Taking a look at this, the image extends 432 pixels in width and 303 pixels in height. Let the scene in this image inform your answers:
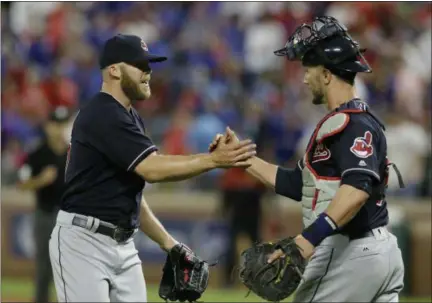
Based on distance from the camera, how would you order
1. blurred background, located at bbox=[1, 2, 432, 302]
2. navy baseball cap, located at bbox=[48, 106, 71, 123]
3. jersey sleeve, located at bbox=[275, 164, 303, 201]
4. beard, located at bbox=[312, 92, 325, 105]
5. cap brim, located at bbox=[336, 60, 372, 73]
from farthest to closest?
blurred background, located at bbox=[1, 2, 432, 302], navy baseball cap, located at bbox=[48, 106, 71, 123], jersey sleeve, located at bbox=[275, 164, 303, 201], beard, located at bbox=[312, 92, 325, 105], cap brim, located at bbox=[336, 60, 372, 73]

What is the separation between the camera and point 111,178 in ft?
17.4

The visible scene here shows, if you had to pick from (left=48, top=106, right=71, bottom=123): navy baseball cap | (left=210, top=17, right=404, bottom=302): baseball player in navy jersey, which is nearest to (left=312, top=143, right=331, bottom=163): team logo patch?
(left=210, top=17, right=404, bottom=302): baseball player in navy jersey

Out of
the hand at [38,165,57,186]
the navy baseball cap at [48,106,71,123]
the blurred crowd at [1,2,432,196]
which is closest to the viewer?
the hand at [38,165,57,186]

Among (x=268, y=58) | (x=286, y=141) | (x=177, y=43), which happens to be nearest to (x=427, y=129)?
(x=286, y=141)

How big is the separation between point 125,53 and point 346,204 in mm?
1611

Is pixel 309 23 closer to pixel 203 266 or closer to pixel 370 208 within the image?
pixel 370 208

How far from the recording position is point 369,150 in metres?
4.90

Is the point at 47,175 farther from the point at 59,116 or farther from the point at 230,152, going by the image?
the point at 230,152

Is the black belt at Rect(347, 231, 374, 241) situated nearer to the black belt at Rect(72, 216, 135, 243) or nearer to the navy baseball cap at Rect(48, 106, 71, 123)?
the black belt at Rect(72, 216, 135, 243)

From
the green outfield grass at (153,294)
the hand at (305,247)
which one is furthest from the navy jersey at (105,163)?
the green outfield grass at (153,294)

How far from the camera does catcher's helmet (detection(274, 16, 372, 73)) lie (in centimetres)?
514

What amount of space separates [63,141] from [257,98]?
16.1ft

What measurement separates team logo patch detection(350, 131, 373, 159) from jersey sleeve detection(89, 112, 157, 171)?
112cm

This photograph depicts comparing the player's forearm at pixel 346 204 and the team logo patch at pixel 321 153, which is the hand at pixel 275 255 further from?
the team logo patch at pixel 321 153
